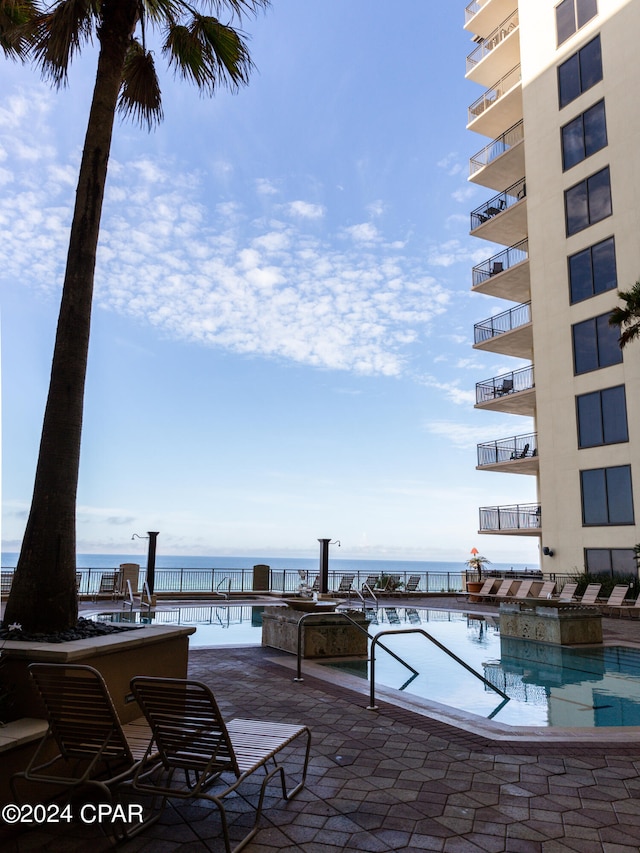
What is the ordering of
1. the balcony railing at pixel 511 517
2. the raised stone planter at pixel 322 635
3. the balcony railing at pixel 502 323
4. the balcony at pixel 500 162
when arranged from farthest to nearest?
the balcony at pixel 500 162 → the balcony railing at pixel 502 323 → the balcony railing at pixel 511 517 → the raised stone planter at pixel 322 635

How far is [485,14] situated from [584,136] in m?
11.8

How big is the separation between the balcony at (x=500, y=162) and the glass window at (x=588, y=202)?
194 inches

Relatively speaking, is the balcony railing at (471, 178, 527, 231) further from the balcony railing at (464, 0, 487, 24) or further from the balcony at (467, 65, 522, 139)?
the balcony railing at (464, 0, 487, 24)

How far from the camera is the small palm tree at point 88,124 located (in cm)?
571

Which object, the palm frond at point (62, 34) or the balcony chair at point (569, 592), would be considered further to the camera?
the balcony chair at point (569, 592)

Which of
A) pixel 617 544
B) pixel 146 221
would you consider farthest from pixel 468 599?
pixel 146 221

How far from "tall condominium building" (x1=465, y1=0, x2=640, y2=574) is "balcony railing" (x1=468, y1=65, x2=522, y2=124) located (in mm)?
1547

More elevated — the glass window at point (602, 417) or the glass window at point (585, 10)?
the glass window at point (585, 10)

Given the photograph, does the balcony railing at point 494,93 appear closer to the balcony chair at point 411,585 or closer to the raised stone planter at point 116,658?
the balcony chair at point 411,585

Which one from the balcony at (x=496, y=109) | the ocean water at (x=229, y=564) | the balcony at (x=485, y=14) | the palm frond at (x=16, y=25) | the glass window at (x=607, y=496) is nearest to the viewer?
the palm frond at (x=16, y=25)

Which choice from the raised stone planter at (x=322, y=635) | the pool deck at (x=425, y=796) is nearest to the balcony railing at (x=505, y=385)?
the raised stone planter at (x=322, y=635)

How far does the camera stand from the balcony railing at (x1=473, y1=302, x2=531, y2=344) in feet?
90.9

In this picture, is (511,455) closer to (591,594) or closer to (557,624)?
(591,594)

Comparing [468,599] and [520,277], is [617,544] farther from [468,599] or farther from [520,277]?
[520,277]
